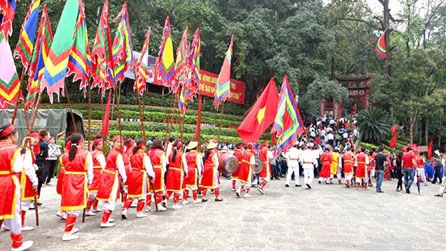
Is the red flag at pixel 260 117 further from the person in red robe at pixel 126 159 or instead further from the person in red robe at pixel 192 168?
the person in red robe at pixel 126 159

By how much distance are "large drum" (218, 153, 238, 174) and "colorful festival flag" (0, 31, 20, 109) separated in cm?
574

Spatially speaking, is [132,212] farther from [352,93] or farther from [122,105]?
[352,93]

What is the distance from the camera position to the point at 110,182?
6402 millimetres

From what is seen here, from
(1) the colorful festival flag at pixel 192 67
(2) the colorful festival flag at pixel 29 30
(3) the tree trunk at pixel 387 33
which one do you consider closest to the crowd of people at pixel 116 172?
(2) the colorful festival flag at pixel 29 30

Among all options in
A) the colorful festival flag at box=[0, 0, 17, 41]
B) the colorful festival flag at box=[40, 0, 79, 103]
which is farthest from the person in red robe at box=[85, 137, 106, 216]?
the colorful festival flag at box=[0, 0, 17, 41]

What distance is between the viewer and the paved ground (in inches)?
214

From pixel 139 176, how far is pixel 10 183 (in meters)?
2.57

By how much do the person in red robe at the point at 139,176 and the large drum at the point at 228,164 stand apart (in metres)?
3.21

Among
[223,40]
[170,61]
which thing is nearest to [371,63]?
[223,40]

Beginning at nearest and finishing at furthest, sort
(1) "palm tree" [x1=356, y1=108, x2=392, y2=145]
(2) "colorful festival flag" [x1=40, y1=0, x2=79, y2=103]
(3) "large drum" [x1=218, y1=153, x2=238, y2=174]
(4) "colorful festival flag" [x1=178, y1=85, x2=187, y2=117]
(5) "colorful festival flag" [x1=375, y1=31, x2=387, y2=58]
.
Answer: (2) "colorful festival flag" [x1=40, y1=0, x2=79, y2=103] → (3) "large drum" [x1=218, y1=153, x2=238, y2=174] → (4) "colorful festival flag" [x1=178, y1=85, x2=187, y2=117] → (1) "palm tree" [x1=356, y1=108, x2=392, y2=145] → (5) "colorful festival flag" [x1=375, y1=31, x2=387, y2=58]

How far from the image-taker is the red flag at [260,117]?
33.2 feet

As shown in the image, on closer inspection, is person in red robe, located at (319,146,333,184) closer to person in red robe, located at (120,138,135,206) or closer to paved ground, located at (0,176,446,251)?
paved ground, located at (0,176,446,251)

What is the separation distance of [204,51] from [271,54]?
552 centimetres

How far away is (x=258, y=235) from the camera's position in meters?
5.98
